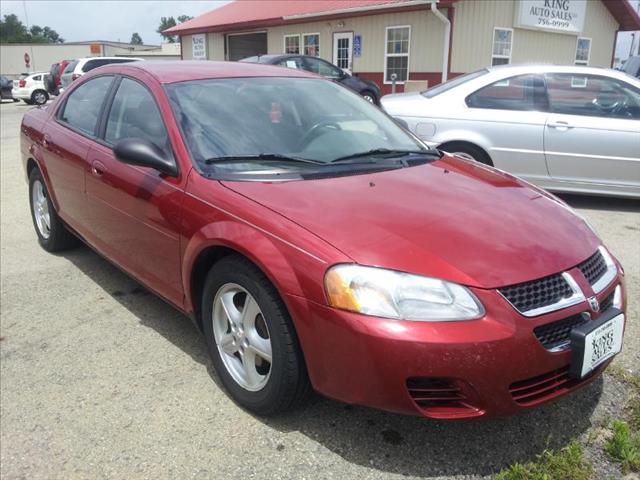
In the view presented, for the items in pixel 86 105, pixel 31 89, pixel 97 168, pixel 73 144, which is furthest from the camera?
pixel 31 89

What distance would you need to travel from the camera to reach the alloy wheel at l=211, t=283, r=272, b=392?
261cm

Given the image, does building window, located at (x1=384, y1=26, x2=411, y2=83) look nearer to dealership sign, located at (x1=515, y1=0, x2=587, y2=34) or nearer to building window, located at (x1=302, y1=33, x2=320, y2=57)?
building window, located at (x1=302, y1=33, x2=320, y2=57)

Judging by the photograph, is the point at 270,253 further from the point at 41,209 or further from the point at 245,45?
the point at 245,45

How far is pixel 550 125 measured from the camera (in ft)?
19.8

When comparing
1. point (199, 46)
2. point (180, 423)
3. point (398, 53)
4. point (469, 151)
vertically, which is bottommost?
point (180, 423)

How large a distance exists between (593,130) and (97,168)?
4725mm

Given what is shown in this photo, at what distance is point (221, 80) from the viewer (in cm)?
345

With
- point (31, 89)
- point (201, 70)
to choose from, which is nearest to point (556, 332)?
point (201, 70)

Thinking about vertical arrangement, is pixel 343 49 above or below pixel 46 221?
above

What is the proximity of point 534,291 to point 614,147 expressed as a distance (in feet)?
14.3

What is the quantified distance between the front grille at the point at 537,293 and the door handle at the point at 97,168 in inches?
98.5

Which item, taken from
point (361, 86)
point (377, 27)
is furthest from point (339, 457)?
point (377, 27)

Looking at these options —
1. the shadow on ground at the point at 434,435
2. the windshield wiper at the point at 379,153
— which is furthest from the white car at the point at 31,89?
the shadow on ground at the point at 434,435

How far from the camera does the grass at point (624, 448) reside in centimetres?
238
